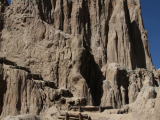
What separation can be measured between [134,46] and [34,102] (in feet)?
71.9

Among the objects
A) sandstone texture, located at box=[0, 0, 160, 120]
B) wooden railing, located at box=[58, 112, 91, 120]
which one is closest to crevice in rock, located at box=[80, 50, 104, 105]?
sandstone texture, located at box=[0, 0, 160, 120]

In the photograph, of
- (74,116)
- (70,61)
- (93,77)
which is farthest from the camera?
(93,77)

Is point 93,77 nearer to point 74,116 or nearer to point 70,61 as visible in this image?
point 70,61

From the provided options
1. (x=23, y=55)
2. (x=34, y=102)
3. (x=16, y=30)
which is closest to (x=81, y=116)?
(x=34, y=102)

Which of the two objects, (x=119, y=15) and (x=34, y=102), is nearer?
(x=34, y=102)

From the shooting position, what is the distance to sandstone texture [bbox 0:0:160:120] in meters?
15.0

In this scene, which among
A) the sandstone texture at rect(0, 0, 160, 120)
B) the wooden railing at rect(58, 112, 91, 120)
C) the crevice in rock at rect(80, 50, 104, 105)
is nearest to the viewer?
the wooden railing at rect(58, 112, 91, 120)

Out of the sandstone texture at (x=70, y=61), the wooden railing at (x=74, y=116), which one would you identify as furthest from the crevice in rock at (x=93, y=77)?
the wooden railing at (x=74, y=116)

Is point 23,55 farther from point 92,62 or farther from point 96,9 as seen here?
point 96,9

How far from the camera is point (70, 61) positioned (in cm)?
2062

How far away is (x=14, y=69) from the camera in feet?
51.0

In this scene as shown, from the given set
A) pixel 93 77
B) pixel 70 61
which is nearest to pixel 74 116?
pixel 70 61

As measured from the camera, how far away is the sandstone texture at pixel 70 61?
15.0m

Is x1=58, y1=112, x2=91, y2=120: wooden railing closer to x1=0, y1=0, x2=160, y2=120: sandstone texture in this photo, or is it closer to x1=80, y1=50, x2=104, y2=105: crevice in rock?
x1=0, y1=0, x2=160, y2=120: sandstone texture
